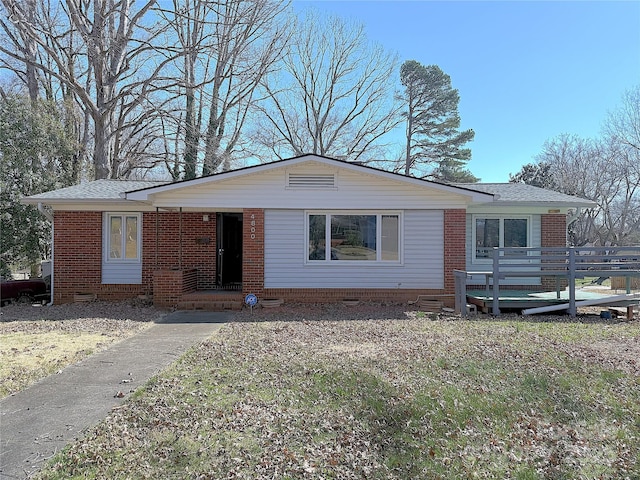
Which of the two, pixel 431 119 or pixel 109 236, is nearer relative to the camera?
pixel 109 236

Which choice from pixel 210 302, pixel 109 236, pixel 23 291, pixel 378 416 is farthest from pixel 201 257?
pixel 378 416

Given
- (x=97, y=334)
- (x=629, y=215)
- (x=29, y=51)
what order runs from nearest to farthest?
1. (x=97, y=334)
2. (x=29, y=51)
3. (x=629, y=215)

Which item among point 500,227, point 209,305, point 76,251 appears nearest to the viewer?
point 209,305

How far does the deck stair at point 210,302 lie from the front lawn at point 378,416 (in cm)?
394

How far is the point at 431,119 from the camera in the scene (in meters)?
31.0

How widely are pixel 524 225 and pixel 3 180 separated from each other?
1704cm

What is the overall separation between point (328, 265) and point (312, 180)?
7.26ft

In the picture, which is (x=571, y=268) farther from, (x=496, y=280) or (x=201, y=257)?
(x=201, y=257)

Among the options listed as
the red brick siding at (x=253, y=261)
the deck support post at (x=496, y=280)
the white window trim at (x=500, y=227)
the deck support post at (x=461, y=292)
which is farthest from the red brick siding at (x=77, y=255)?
the white window trim at (x=500, y=227)

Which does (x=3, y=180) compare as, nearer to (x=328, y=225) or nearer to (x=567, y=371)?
(x=328, y=225)

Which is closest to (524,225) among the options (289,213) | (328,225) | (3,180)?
(328,225)

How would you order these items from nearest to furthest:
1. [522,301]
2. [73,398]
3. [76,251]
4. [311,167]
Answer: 1. [73,398]
2. [522,301]
3. [311,167]
4. [76,251]

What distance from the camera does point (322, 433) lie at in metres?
3.85

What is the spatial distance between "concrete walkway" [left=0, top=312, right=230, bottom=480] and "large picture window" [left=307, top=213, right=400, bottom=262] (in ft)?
14.5
